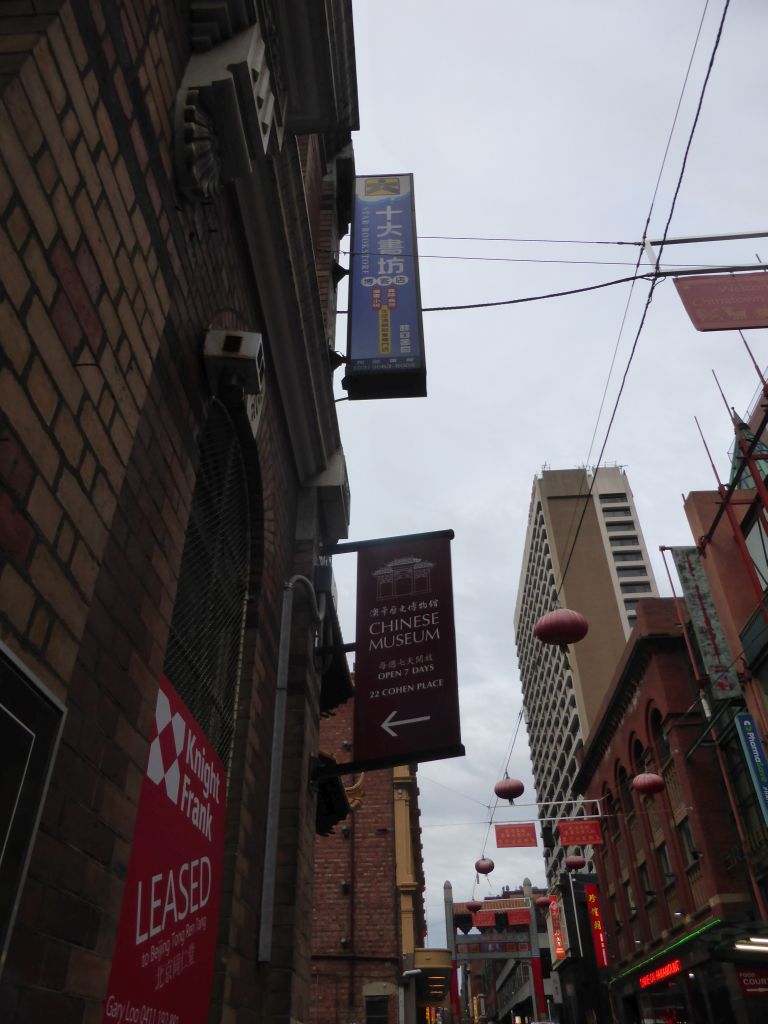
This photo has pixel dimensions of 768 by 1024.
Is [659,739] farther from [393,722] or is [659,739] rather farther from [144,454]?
[144,454]

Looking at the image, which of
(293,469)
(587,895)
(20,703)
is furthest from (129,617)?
(587,895)

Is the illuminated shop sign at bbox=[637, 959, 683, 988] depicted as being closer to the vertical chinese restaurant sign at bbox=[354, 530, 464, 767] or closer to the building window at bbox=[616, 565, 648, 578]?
the vertical chinese restaurant sign at bbox=[354, 530, 464, 767]

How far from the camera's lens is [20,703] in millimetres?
1734

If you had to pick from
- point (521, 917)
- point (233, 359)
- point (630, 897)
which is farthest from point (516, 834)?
point (233, 359)

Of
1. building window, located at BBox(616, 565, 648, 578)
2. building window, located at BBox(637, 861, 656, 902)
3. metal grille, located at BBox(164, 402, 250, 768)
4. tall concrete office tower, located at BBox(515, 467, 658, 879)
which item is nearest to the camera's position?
metal grille, located at BBox(164, 402, 250, 768)

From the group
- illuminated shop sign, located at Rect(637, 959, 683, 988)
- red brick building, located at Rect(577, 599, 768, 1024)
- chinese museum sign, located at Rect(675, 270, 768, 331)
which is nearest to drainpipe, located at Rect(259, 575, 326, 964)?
chinese museum sign, located at Rect(675, 270, 768, 331)

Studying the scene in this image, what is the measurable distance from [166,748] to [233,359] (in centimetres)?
197

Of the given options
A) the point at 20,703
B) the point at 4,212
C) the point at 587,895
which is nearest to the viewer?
the point at 20,703

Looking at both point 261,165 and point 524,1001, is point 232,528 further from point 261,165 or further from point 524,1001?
point 524,1001

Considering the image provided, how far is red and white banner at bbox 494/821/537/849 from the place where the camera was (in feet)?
76.5

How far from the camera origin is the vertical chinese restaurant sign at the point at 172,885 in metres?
2.80

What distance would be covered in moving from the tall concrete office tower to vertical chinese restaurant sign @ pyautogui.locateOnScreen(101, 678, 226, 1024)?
5397 centimetres

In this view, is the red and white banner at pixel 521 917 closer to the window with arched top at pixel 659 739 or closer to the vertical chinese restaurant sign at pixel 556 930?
the vertical chinese restaurant sign at pixel 556 930

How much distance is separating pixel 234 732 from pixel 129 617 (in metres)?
2.24
